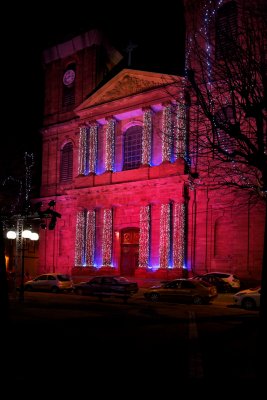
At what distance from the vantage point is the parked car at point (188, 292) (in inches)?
957

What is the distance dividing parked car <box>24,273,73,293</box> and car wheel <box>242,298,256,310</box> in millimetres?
13539

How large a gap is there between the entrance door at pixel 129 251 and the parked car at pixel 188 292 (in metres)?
11.8

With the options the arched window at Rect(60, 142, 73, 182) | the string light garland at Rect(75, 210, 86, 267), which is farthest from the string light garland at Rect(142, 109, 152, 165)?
the arched window at Rect(60, 142, 73, 182)

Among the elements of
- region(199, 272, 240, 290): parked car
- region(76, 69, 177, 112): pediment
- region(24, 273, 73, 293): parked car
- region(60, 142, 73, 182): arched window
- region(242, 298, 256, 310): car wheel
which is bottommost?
region(24, 273, 73, 293): parked car

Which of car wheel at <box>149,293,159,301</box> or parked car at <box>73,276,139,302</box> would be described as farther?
parked car at <box>73,276,139,302</box>

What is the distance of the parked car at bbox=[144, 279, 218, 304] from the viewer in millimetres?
24312

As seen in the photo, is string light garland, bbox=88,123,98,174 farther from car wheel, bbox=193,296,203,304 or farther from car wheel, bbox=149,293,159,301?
car wheel, bbox=193,296,203,304

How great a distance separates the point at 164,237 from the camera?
114ft

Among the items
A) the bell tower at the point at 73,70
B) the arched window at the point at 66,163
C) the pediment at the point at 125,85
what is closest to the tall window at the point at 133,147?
the pediment at the point at 125,85

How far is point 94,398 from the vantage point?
6930mm

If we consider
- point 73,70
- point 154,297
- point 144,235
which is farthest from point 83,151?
point 154,297

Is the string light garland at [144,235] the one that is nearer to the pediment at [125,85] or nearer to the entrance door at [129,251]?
Result: the entrance door at [129,251]

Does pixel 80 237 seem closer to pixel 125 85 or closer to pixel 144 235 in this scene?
pixel 144 235

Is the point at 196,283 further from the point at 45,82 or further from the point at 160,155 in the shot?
the point at 45,82
